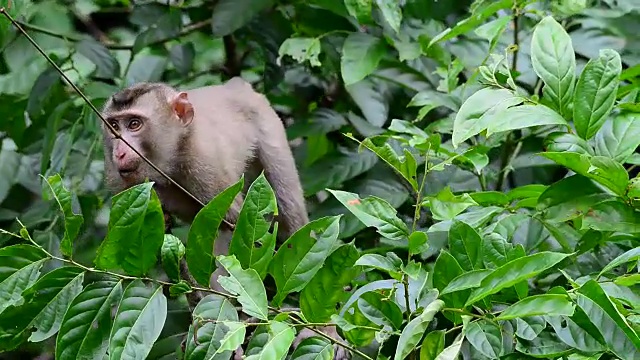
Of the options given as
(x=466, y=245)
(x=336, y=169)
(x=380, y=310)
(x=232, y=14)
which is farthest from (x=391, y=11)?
(x=380, y=310)

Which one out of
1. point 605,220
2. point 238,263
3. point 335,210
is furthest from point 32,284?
point 335,210

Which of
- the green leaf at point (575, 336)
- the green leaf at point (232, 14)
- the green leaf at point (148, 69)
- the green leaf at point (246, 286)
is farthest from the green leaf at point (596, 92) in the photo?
the green leaf at point (148, 69)

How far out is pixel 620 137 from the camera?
7.88 ft

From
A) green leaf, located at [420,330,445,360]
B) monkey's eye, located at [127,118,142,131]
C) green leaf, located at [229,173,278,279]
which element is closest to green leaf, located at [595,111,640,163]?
green leaf, located at [420,330,445,360]

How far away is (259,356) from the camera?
1.83 m

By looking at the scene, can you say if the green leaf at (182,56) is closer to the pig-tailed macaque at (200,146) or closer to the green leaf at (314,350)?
the pig-tailed macaque at (200,146)

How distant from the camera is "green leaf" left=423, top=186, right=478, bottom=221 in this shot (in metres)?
2.16

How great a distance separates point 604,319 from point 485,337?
0.82 ft

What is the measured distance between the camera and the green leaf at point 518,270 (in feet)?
6.23

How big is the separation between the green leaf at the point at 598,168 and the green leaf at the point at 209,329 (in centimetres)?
82

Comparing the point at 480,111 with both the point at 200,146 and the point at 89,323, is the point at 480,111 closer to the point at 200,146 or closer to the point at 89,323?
the point at 89,323

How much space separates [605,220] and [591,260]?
555 mm

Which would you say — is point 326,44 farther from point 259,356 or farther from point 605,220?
point 259,356

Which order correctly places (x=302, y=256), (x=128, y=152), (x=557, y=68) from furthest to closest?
(x=128, y=152)
(x=557, y=68)
(x=302, y=256)
